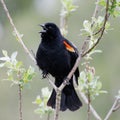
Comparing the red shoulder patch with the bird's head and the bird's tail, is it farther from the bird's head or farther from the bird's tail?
the bird's tail

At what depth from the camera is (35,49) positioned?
42.9 feet

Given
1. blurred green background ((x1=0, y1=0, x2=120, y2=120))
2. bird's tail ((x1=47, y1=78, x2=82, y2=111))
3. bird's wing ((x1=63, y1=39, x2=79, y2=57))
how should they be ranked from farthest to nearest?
blurred green background ((x1=0, y1=0, x2=120, y2=120)) < bird's tail ((x1=47, y1=78, x2=82, y2=111)) < bird's wing ((x1=63, y1=39, x2=79, y2=57))

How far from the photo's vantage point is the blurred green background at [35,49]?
41.4ft

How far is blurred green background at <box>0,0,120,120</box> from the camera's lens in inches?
497

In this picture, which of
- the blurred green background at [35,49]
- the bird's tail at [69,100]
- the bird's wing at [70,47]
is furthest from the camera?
the blurred green background at [35,49]

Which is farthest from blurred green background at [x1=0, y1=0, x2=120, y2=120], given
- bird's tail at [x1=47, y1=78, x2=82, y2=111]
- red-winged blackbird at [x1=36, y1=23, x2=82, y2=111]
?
red-winged blackbird at [x1=36, y1=23, x2=82, y2=111]

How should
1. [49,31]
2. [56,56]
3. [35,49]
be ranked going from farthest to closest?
[35,49], [49,31], [56,56]

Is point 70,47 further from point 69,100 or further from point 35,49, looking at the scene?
point 35,49

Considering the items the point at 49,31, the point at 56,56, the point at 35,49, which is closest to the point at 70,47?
the point at 56,56

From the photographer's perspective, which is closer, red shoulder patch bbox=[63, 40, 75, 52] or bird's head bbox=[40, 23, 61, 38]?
red shoulder patch bbox=[63, 40, 75, 52]

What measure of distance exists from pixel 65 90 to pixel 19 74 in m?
1.27

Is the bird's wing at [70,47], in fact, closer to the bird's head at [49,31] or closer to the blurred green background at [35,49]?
the bird's head at [49,31]

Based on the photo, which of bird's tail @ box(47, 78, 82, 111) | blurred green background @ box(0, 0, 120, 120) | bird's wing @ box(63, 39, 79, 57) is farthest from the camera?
blurred green background @ box(0, 0, 120, 120)

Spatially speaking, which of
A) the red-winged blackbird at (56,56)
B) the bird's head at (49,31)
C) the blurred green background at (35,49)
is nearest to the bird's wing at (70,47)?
the red-winged blackbird at (56,56)
